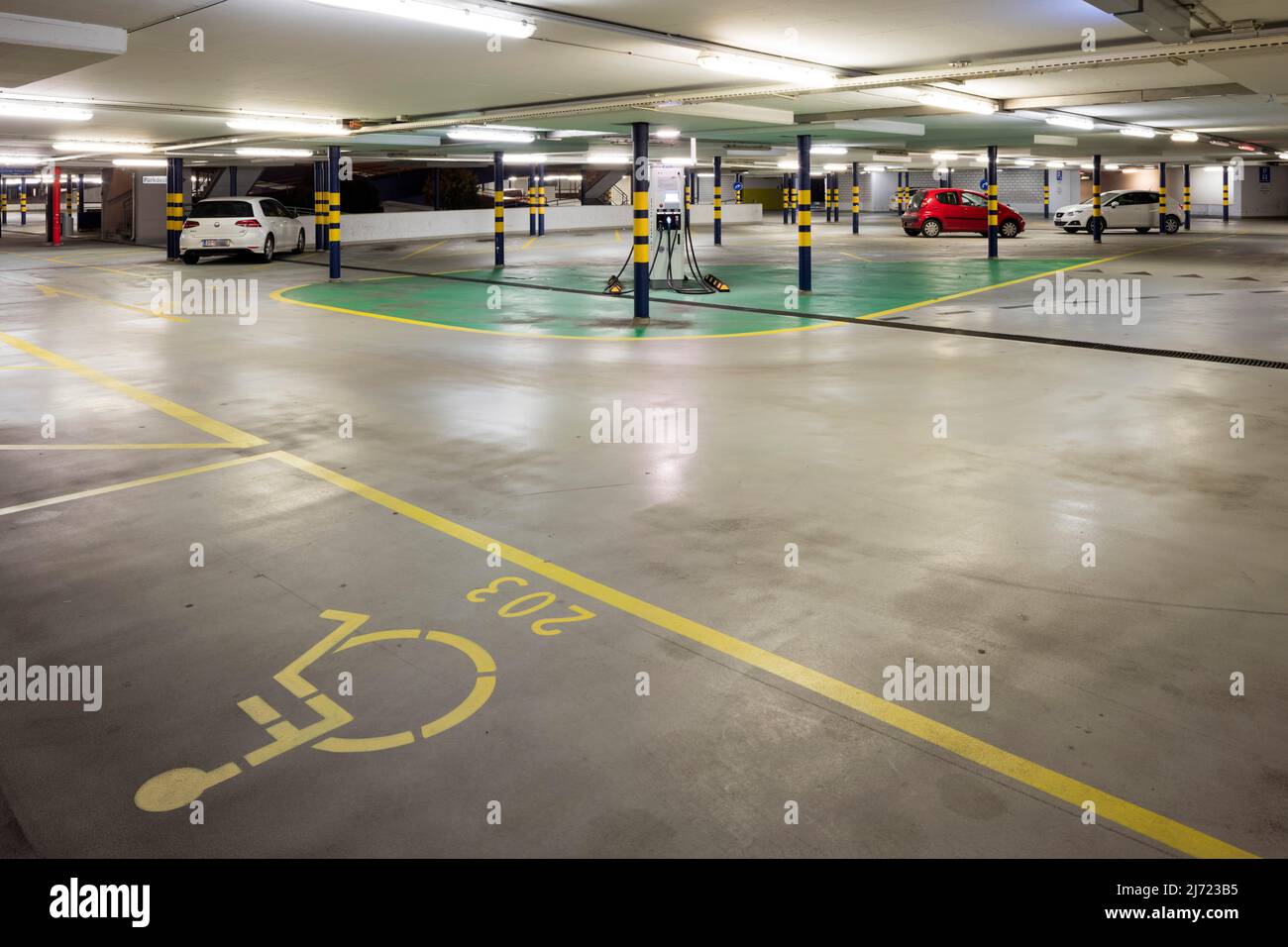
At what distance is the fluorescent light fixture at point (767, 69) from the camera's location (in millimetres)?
9734

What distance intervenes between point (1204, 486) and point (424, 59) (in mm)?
8005

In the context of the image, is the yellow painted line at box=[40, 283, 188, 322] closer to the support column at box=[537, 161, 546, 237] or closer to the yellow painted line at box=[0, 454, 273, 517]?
the yellow painted line at box=[0, 454, 273, 517]

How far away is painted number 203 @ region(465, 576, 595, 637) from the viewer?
14.5ft

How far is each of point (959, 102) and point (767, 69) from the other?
4220mm

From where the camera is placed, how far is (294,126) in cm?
1702

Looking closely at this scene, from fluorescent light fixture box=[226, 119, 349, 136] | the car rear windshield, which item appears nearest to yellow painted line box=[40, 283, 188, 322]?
fluorescent light fixture box=[226, 119, 349, 136]

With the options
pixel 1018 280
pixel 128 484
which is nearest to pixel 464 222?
pixel 1018 280

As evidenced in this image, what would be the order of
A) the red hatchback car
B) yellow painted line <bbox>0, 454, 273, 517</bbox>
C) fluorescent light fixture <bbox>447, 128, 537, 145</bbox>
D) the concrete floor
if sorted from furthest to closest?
the red hatchback car → fluorescent light fixture <bbox>447, 128, 537, 145</bbox> → yellow painted line <bbox>0, 454, 273, 517</bbox> → the concrete floor

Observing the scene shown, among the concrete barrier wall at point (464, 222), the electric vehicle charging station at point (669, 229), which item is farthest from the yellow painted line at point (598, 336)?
the concrete barrier wall at point (464, 222)

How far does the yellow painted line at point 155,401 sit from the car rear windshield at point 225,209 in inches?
517

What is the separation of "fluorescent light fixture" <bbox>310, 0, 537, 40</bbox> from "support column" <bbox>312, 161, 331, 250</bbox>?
24658mm

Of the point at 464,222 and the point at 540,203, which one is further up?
the point at 540,203

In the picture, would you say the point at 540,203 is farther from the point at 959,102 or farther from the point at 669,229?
the point at 959,102
